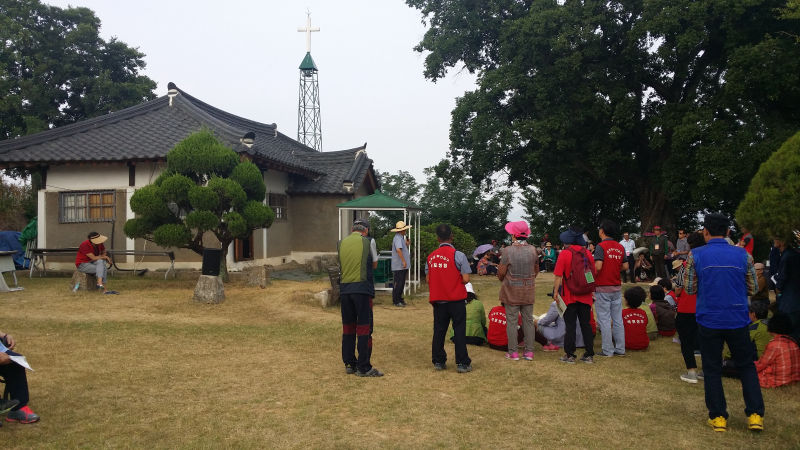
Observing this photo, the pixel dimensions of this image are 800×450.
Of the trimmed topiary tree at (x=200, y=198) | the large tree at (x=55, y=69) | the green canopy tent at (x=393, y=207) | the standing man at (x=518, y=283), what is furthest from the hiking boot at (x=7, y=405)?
the large tree at (x=55, y=69)

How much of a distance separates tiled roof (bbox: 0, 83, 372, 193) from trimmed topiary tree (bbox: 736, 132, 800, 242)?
1237cm

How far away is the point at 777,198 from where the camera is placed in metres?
5.25

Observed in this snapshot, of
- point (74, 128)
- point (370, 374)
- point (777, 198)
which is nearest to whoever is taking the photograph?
point (777, 198)

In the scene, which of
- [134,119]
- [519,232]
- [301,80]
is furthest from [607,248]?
[301,80]

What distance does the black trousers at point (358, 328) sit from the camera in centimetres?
634

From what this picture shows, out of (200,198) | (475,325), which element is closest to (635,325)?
(475,325)

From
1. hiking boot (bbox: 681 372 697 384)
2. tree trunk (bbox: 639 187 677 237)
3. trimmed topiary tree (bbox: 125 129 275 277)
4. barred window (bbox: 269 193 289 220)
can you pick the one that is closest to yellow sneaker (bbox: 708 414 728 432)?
hiking boot (bbox: 681 372 697 384)

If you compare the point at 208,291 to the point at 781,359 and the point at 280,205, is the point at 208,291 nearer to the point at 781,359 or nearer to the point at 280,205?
the point at 280,205

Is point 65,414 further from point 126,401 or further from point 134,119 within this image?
point 134,119

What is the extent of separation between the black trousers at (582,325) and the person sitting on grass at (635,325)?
0.99 m

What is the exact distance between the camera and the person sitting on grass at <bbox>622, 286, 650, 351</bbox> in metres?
7.68

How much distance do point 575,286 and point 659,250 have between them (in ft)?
35.1

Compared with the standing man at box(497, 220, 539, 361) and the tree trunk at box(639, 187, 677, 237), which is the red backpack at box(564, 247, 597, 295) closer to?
the standing man at box(497, 220, 539, 361)

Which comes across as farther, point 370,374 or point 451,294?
point 451,294
